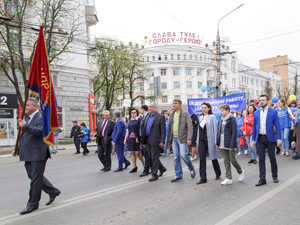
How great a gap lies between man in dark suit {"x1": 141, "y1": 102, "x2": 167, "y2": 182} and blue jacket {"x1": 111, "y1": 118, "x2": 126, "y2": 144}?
167 centimetres

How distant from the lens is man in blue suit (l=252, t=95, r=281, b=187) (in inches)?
241

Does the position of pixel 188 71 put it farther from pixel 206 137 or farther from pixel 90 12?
pixel 206 137

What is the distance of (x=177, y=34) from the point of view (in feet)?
209

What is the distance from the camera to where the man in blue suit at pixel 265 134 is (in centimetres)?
611

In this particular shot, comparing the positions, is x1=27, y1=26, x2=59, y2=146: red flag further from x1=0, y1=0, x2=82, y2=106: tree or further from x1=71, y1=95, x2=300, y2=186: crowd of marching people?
x1=0, y1=0, x2=82, y2=106: tree

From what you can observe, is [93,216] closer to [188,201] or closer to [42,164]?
[42,164]

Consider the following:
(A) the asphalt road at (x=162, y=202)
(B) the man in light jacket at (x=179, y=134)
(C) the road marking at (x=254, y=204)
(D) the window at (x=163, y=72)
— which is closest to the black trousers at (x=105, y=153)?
(A) the asphalt road at (x=162, y=202)

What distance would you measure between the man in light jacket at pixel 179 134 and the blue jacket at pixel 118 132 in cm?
238

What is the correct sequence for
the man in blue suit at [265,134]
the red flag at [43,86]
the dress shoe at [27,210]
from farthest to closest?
the man in blue suit at [265,134]
the red flag at [43,86]
the dress shoe at [27,210]

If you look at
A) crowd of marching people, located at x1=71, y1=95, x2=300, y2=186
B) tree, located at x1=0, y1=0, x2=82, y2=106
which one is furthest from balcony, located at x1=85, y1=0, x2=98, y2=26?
crowd of marching people, located at x1=71, y1=95, x2=300, y2=186

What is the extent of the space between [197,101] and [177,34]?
53.8m

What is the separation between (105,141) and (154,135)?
2397 mm

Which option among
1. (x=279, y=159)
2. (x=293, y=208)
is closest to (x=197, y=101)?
(x=279, y=159)

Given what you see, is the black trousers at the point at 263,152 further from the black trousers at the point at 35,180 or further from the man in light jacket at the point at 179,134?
the black trousers at the point at 35,180
